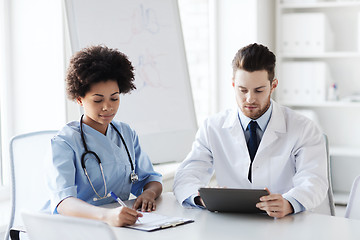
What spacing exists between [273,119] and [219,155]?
257mm

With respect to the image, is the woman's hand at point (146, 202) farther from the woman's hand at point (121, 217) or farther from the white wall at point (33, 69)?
the white wall at point (33, 69)

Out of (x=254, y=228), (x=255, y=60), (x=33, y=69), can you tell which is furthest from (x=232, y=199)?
(x=33, y=69)

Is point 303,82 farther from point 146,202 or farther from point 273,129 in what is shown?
point 146,202

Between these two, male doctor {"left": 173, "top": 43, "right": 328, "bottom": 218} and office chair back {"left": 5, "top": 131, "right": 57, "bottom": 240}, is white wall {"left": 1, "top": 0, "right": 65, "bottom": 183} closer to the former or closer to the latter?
Answer: office chair back {"left": 5, "top": 131, "right": 57, "bottom": 240}

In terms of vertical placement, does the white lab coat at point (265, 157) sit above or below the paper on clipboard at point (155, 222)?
above

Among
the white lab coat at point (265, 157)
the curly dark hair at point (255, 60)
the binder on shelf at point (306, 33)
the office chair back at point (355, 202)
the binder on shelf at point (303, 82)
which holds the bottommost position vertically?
the office chair back at point (355, 202)

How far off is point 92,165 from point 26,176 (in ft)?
1.30

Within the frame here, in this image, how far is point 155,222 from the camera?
1.58 meters

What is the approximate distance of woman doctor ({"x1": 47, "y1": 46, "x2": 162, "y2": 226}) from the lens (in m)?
1.69

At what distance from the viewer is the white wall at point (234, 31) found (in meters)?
3.84

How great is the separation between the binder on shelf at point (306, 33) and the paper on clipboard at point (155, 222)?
260 cm

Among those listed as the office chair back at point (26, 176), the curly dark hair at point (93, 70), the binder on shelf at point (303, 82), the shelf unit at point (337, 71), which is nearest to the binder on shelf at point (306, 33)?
the shelf unit at point (337, 71)

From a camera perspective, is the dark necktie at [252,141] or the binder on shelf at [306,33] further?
the binder on shelf at [306,33]

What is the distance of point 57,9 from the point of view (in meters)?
2.57
